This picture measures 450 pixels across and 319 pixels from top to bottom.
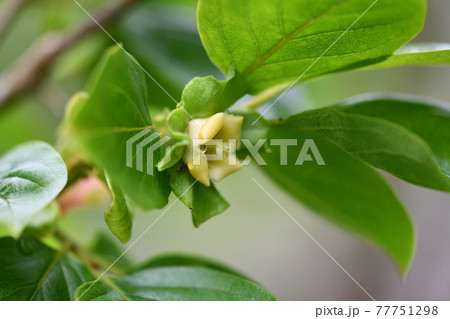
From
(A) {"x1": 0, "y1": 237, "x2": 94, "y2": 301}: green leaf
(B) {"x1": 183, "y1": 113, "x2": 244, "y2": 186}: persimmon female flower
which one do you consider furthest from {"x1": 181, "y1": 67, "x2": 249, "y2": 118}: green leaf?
(A) {"x1": 0, "y1": 237, "x2": 94, "y2": 301}: green leaf

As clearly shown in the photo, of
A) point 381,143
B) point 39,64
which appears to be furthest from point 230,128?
point 39,64

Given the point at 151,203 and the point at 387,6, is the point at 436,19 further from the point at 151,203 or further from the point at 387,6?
the point at 151,203

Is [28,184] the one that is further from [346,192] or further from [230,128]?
[346,192]

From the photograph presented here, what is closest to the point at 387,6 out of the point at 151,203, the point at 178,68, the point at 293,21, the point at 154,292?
the point at 293,21

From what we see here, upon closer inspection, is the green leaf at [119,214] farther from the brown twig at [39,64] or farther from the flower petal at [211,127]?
the brown twig at [39,64]

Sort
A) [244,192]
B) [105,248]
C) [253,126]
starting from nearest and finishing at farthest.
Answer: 1. [253,126]
2. [105,248]
3. [244,192]

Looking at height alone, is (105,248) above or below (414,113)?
below
